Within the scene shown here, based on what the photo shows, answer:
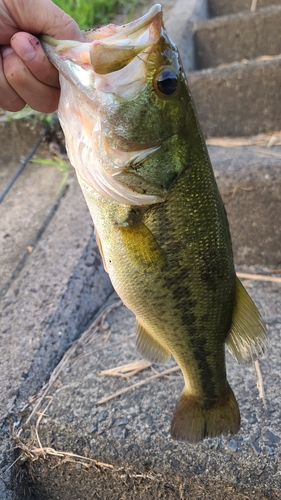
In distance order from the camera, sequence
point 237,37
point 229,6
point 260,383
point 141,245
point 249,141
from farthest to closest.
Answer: point 229,6 < point 237,37 < point 249,141 < point 260,383 < point 141,245

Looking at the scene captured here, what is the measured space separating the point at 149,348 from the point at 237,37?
3.37 meters

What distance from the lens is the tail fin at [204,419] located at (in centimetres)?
156

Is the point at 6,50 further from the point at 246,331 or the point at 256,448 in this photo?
the point at 256,448

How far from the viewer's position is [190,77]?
3.21m

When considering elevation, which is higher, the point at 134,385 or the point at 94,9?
the point at 94,9

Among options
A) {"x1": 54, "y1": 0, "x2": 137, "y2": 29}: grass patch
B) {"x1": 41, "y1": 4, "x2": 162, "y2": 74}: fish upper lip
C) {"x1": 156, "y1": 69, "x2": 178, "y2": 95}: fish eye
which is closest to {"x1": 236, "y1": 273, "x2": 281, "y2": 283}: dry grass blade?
{"x1": 156, "y1": 69, "x2": 178, "y2": 95}: fish eye

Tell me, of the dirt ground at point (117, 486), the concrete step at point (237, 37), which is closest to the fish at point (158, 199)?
the dirt ground at point (117, 486)

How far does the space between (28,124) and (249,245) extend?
2.01 metres

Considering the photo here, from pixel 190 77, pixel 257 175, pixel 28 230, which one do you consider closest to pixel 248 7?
pixel 190 77

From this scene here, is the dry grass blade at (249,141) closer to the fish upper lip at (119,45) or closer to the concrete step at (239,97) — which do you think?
the concrete step at (239,97)

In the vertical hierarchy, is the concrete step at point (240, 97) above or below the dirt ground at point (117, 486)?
above

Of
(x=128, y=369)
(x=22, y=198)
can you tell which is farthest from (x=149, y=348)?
(x=22, y=198)

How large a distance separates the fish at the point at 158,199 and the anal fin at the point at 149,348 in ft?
0.21

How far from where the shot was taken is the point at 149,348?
1.64 metres
